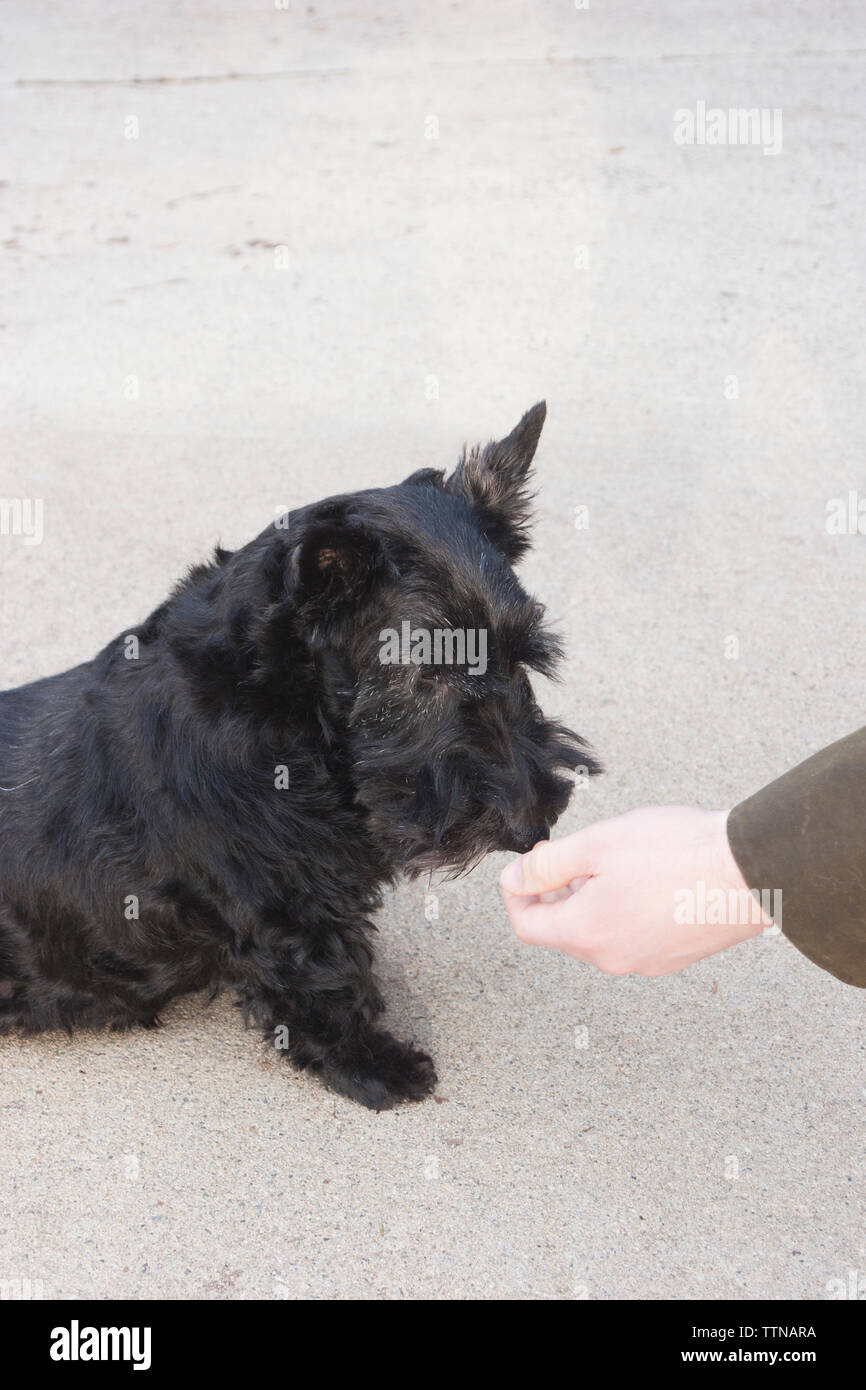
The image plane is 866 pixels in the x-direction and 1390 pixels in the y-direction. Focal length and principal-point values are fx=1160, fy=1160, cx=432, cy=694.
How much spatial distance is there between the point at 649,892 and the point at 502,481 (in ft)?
3.93

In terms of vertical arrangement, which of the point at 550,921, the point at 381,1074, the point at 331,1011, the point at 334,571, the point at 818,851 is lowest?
the point at 381,1074

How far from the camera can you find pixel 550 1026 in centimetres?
297

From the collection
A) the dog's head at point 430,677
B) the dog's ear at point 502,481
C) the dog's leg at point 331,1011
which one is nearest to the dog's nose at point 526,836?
the dog's head at point 430,677

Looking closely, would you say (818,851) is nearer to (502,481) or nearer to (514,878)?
(514,878)

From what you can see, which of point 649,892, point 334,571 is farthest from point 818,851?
point 334,571

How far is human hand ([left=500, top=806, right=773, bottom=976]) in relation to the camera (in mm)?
1635

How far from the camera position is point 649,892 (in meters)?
1.66

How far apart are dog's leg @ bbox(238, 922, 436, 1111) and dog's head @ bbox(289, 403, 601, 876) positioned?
0.33 meters

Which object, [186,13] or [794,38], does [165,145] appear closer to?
[186,13]

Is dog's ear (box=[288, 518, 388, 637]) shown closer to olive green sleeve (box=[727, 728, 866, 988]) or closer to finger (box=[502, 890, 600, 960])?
finger (box=[502, 890, 600, 960])

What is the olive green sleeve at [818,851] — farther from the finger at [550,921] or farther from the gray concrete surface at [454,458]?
the gray concrete surface at [454,458]

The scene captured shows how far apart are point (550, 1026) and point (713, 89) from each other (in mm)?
6942

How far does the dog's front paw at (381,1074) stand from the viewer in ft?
9.02

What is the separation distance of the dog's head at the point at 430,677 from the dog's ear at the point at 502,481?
177 mm
